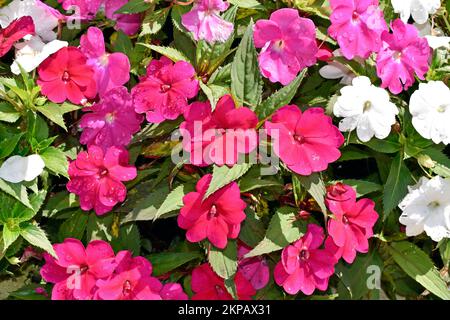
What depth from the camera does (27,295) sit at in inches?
90.9

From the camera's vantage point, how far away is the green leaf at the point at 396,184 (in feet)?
6.88

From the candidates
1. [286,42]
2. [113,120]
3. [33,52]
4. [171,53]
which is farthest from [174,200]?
[33,52]

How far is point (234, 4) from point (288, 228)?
690 mm

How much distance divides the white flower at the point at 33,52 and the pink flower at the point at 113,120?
0.67ft

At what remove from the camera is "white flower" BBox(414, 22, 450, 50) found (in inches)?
86.0

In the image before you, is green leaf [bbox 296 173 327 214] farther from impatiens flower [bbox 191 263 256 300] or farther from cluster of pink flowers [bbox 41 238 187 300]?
cluster of pink flowers [bbox 41 238 187 300]

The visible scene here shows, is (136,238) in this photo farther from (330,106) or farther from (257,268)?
(330,106)

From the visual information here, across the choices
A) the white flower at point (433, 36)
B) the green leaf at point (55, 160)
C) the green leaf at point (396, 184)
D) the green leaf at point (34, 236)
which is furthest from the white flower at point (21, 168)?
the white flower at point (433, 36)

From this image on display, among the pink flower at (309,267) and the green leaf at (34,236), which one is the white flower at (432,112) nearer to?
the pink flower at (309,267)

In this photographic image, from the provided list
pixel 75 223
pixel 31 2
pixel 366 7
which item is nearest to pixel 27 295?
pixel 75 223

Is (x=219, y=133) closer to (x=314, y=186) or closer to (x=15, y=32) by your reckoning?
(x=314, y=186)

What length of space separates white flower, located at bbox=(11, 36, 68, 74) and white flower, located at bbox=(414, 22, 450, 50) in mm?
1103
